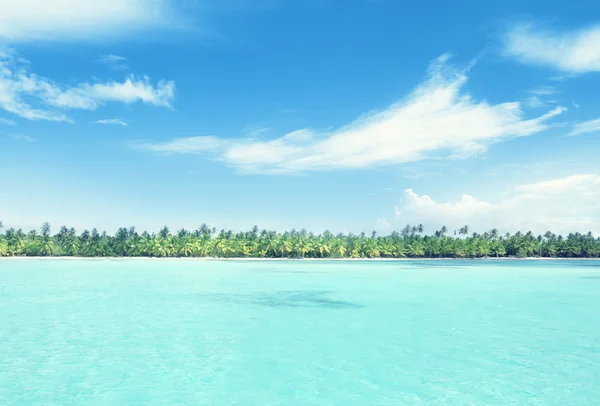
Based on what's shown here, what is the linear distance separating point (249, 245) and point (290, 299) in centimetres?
7761

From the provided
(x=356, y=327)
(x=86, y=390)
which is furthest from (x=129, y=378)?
(x=356, y=327)

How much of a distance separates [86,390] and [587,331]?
20.8 metres

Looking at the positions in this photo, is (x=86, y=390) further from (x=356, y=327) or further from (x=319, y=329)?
(x=356, y=327)

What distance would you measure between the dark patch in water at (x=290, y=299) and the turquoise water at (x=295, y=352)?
25cm

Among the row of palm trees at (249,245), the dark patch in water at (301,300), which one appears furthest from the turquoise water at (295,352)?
the row of palm trees at (249,245)

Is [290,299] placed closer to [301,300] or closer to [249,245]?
[301,300]

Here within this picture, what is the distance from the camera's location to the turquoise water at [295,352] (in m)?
11.8

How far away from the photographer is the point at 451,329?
20.3 metres

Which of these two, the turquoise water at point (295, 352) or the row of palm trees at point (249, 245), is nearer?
the turquoise water at point (295, 352)

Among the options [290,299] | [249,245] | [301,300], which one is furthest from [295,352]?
[249,245]

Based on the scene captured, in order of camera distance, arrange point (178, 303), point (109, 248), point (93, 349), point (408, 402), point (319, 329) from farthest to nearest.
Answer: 1. point (109, 248)
2. point (178, 303)
3. point (319, 329)
4. point (93, 349)
5. point (408, 402)

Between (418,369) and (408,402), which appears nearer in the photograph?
(408,402)

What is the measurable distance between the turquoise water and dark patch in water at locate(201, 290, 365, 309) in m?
0.25

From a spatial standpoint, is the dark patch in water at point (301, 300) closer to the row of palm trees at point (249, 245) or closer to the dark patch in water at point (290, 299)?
the dark patch in water at point (290, 299)
